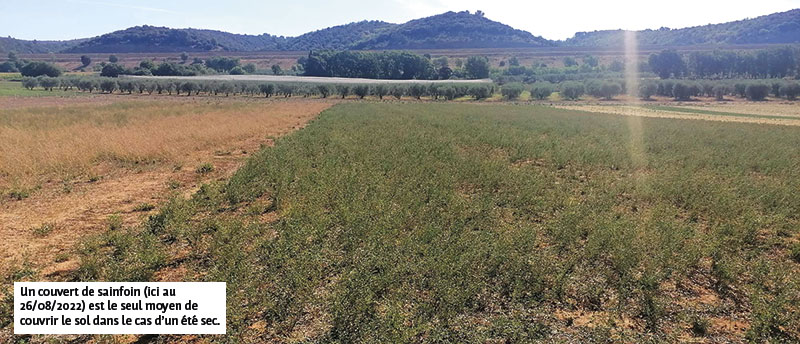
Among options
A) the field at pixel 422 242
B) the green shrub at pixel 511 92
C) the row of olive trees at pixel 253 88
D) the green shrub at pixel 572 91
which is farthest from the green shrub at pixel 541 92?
the field at pixel 422 242

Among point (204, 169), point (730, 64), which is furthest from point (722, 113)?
point (730, 64)

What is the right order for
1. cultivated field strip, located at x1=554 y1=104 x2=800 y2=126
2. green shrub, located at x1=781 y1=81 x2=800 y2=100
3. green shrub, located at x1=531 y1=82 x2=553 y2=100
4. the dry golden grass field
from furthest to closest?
green shrub, located at x1=531 y1=82 x2=553 y2=100, green shrub, located at x1=781 y1=81 x2=800 y2=100, cultivated field strip, located at x1=554 y1=104 x2=800 y2=126, the dry golden grass field

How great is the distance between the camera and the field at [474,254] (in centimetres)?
561

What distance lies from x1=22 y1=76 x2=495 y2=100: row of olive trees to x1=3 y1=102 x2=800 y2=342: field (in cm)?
8446

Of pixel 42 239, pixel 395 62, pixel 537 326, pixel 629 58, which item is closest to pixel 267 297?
pixel 537 326

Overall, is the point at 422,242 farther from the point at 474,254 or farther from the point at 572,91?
the point at 572,91

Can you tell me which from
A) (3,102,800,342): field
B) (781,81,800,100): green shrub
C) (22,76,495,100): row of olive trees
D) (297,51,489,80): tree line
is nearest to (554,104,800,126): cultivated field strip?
(781,81,800,100): green shrub

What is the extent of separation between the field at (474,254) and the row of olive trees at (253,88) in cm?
8446

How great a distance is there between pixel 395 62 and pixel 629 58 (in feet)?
380

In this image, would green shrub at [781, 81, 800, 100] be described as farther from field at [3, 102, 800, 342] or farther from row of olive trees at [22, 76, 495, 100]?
field at [3, 102, 800, 342]

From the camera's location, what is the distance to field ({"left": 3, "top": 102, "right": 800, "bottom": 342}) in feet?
18.4

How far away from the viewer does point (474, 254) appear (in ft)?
23.9

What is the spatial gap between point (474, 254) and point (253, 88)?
101 metres

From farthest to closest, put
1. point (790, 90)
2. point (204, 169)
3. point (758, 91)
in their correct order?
point (758, 91) → point (790, 90) → point (204, 169)
